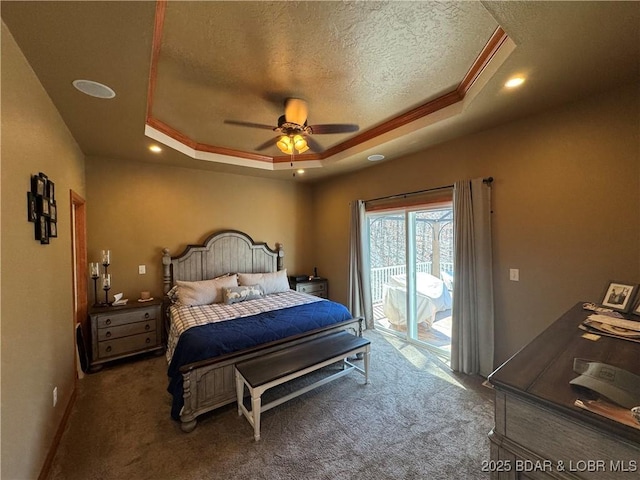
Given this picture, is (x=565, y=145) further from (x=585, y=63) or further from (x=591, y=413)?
(x=591, y=413)

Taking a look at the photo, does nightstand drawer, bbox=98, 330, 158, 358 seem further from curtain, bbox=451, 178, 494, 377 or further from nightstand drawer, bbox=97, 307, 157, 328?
curtain, bbox=451, 178, 494, 377

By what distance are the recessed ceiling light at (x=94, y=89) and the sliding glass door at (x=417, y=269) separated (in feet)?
10.9

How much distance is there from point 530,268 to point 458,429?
5.26 feet

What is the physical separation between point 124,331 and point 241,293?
141cm

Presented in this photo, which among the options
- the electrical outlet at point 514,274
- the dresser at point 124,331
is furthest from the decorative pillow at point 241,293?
the electrical outlet at point 514,274

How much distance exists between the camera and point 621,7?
50.4 inches

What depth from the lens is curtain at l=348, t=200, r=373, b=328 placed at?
14.0 feet

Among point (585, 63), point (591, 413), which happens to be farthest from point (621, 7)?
point (591, 413)

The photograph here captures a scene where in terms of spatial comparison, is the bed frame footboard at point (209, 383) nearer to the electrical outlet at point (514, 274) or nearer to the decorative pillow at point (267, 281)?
the decorative pillow at point (267, 281)

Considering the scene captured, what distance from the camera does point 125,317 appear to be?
3.18 m

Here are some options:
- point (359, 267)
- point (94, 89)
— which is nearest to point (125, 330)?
point (94, 89)

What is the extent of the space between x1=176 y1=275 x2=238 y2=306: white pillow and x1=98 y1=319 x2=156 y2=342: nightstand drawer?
50 centimetres

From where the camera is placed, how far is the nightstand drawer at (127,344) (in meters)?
3.06

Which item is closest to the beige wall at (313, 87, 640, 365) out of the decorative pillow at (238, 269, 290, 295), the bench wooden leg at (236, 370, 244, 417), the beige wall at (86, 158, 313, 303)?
the bench wooden leg at (236, 370, 244, 417)
